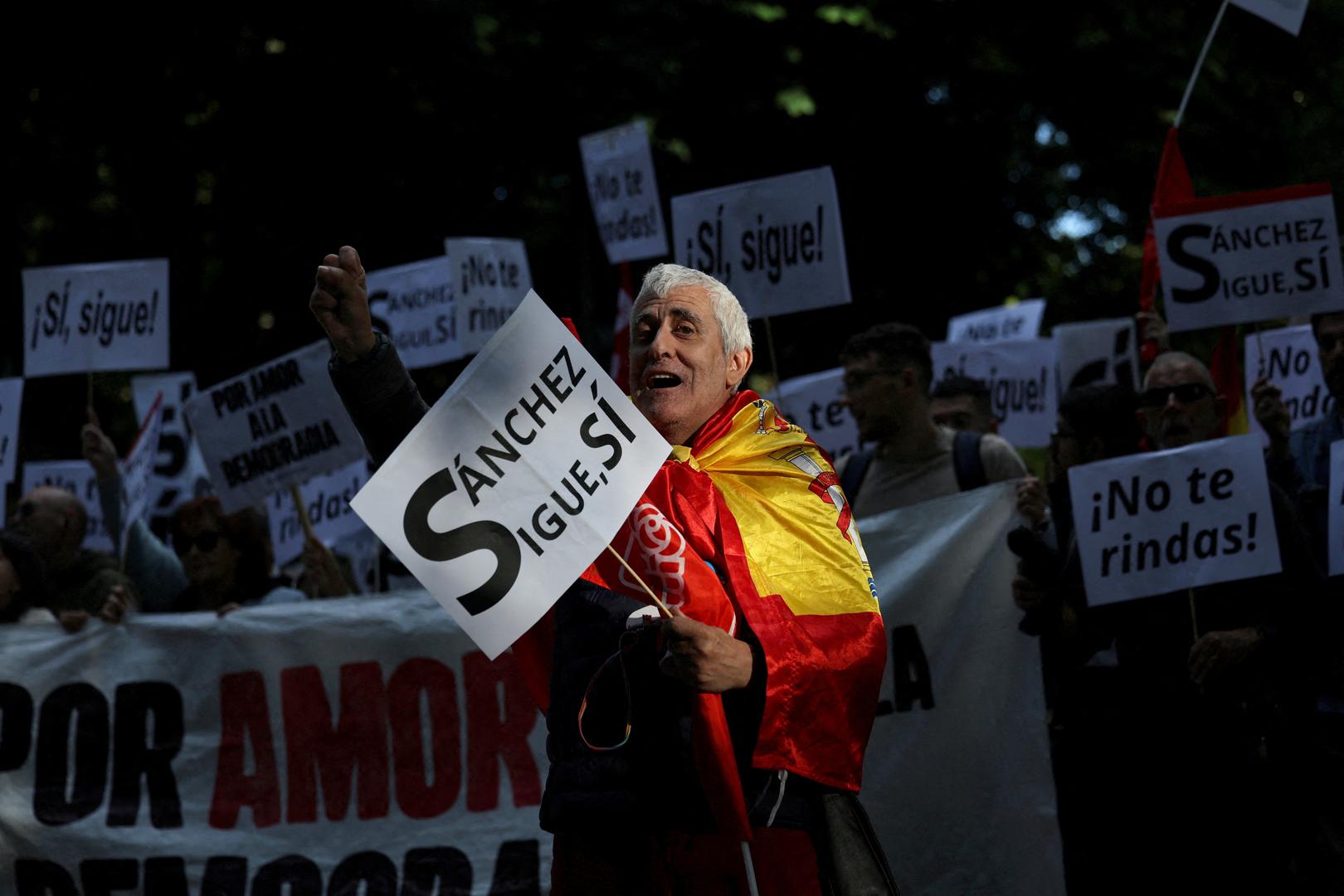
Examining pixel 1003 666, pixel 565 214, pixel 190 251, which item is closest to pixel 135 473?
pixel 1003 666

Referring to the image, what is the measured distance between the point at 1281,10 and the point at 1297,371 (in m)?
1.61

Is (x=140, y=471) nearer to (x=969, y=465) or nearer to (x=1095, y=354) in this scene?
(x=969, y=465)

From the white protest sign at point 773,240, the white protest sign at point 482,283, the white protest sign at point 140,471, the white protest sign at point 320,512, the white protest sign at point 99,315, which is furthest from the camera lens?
the white protest sign at point 482,283

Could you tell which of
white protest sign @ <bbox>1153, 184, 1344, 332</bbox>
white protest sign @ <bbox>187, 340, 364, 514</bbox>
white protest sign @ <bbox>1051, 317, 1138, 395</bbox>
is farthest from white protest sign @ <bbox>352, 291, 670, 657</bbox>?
white protest sign @ <bbox>1051, 317, 1138, 395</bbox>

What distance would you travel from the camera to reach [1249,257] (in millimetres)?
6492

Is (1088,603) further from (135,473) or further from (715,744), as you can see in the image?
(135,473)

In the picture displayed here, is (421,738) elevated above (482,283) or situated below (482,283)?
below

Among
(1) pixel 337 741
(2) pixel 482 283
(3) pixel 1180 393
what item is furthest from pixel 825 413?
(1) pixel 337 741

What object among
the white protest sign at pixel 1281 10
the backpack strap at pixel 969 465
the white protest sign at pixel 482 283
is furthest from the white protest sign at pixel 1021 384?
the backpack strap at pixel 969 465

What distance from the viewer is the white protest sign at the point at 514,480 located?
9.90ft

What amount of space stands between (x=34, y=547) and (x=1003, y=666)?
3.67 metres

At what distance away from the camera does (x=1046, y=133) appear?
52.3 ft

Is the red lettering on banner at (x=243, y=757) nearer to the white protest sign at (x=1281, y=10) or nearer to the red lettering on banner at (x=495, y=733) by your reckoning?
the red lettering on banner at (x=495, y=733)

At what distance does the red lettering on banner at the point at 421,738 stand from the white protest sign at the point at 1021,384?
387cm
